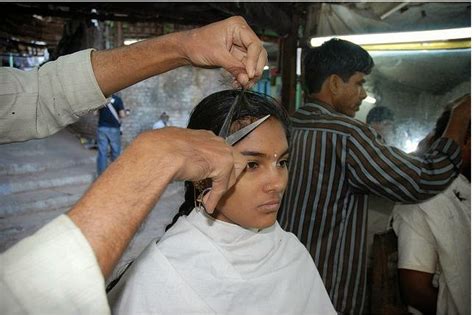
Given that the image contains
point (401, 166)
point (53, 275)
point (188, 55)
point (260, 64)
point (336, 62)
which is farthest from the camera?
point (336, 62)

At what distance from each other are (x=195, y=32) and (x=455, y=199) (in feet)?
5.51

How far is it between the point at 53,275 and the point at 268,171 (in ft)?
3.16

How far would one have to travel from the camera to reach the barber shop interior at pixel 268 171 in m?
0.61

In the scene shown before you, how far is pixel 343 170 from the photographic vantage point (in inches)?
79.7

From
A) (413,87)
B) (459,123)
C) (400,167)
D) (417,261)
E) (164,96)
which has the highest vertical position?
(164,96)

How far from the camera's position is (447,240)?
6.51 ft

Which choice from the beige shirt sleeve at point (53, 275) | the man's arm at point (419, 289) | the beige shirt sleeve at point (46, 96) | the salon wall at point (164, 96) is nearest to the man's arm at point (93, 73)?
the beige shirt sleeve at point (46, 96)

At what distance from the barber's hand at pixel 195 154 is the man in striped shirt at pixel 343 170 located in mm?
1270

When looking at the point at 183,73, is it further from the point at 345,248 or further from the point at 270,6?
the point at 345,248

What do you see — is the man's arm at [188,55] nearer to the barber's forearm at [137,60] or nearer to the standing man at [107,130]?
the barber's forearm at [137,60]

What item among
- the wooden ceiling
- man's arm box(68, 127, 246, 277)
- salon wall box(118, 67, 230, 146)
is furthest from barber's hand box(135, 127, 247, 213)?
salon wall box(118, 67, 230, 146)

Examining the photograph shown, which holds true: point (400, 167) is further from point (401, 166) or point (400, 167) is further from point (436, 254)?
point (436, 254)

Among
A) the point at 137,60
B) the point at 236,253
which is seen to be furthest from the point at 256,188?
the point at 137,60

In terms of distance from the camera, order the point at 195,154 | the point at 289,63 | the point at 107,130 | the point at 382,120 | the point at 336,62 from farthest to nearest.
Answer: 1. the point at 107,130
2. the point at 289,63
3. the point at 382,120
4. the point at 336,62
5. the point at 195,154
